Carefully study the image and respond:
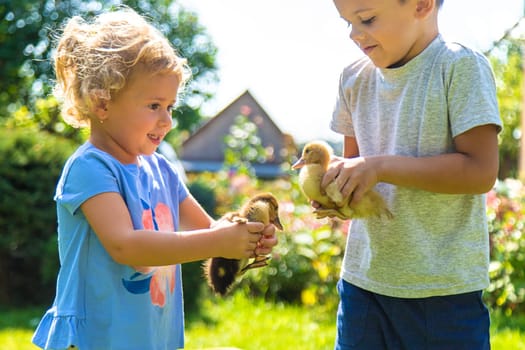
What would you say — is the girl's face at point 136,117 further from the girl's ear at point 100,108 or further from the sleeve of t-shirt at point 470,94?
the sleeve of t-shirt at point 470,94

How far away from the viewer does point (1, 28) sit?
68.9ft

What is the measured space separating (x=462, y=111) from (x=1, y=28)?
69.0 feet

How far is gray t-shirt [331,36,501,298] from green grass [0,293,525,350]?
8.83 feet

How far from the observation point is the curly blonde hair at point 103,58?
2295 mm

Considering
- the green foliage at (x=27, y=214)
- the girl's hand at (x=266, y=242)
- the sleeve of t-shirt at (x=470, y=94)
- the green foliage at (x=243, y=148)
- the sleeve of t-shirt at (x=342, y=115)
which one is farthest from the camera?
the green foliage at (x=243, y=148)

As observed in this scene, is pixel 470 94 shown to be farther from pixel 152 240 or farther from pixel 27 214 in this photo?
pixel 27 214

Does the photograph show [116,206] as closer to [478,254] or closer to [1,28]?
[478,254]

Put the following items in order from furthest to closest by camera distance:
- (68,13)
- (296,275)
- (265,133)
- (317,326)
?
(265,133) → (68,13) → (296,275) → (317,326)

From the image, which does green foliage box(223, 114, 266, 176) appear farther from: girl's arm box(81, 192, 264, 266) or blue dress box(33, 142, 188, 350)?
girl's arm box(81, 192, 264, 266)

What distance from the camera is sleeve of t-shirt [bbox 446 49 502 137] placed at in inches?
81.9

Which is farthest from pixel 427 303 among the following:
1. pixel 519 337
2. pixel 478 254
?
pixel 519 337

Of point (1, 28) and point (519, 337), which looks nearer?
point (519, 337)

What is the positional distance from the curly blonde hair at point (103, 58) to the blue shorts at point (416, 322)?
1.00m

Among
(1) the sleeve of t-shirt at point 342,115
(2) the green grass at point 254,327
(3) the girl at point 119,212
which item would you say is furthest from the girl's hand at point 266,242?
(2) the green grass at point 254,327
